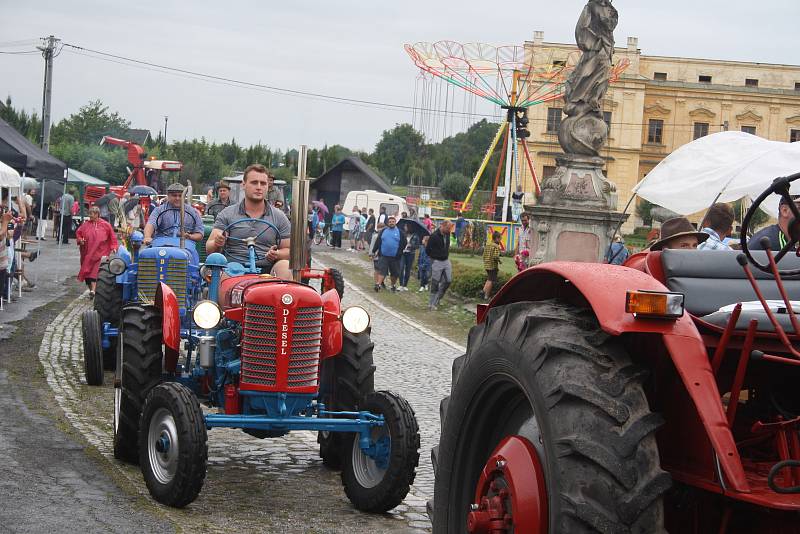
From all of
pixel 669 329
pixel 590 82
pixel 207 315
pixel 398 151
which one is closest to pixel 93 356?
pixel 207 315

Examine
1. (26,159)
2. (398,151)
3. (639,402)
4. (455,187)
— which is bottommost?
(639,402)

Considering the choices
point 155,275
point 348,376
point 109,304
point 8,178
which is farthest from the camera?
point 8,178

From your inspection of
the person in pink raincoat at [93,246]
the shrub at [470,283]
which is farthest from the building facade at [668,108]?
the person in pink raincoat at [93,246]

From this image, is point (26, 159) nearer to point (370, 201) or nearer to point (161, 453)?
point (161, 453)

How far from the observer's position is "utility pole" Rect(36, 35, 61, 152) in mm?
45438

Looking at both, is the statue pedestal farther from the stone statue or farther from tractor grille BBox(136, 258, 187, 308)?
tractor grille BBox(136, 258, 187, 308)

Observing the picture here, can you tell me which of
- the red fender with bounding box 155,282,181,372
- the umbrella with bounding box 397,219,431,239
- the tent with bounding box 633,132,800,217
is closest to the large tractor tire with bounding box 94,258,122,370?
the red fender with bounding box 155,282,181,372

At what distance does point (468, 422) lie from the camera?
4.18 m

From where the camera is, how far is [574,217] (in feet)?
86.5

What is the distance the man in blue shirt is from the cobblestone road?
12934mm

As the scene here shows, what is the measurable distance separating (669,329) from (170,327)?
5088 mm

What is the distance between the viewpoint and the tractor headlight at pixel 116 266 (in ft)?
39.8

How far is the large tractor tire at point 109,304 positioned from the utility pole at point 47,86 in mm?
32631

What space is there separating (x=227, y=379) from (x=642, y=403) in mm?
4805
